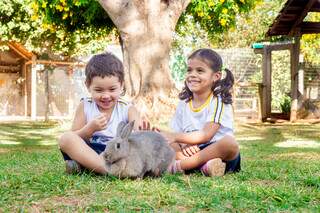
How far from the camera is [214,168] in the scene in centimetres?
407

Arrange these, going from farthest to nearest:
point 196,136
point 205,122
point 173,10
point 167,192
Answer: point 173,10, point 205,122, point 196,136, point 167,192

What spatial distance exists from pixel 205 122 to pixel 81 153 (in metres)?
1.04

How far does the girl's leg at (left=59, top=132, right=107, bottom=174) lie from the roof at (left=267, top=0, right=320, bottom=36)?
35.4 feet

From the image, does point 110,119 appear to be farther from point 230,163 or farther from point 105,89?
point 230,163

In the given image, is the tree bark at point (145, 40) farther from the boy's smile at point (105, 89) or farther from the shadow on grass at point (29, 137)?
the boy's smile at point (105, 89)

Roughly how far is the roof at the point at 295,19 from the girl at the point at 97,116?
410 inches

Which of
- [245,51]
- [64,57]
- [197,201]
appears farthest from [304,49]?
[197,201]

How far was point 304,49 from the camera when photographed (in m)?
20.1

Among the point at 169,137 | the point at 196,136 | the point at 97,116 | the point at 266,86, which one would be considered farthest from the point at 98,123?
the point at 266,86

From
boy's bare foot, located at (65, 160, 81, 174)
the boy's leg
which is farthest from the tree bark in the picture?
boy's bare foot, located at (65, 160, 81, 174)

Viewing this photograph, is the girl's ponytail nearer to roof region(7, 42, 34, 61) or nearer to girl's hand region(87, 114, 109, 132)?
girl's hand region(87, 114, 109, 132)

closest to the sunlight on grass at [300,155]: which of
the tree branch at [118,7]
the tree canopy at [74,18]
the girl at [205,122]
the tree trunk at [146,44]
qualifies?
the girl at [205,122]

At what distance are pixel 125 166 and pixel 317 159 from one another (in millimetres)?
2814

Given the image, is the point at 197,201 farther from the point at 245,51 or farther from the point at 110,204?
the point at 245,51
